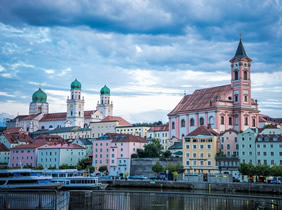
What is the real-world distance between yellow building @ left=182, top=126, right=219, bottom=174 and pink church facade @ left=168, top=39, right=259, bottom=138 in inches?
642

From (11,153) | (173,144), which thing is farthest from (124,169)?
(11,153)

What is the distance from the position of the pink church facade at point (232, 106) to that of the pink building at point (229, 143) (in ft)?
Answer: 42.4

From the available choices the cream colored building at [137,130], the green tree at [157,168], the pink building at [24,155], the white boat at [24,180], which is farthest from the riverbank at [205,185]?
the cream colored building at [137,130]

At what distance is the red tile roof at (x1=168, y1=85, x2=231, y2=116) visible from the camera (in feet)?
393

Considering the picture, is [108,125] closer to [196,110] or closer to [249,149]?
[196,110]

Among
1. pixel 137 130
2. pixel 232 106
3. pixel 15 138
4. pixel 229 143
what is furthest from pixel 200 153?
pixel 137 130

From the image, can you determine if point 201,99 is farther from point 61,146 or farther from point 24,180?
point 24,180

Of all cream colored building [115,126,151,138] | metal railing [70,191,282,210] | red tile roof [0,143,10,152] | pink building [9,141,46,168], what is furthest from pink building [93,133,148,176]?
cream colored building [115,126,151,138]

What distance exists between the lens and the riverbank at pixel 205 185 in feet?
239

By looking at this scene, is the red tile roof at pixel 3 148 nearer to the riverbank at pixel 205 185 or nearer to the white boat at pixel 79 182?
the white boat at pixel 79 182

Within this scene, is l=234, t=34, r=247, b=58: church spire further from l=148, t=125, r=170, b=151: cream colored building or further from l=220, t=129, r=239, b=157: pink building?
l=148, t=125, r=170, b=151: cream colored building

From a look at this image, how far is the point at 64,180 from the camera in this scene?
84.2 meters

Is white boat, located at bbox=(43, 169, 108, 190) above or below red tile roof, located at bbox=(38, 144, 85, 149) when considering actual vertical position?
below

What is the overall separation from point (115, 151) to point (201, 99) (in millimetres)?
32478
